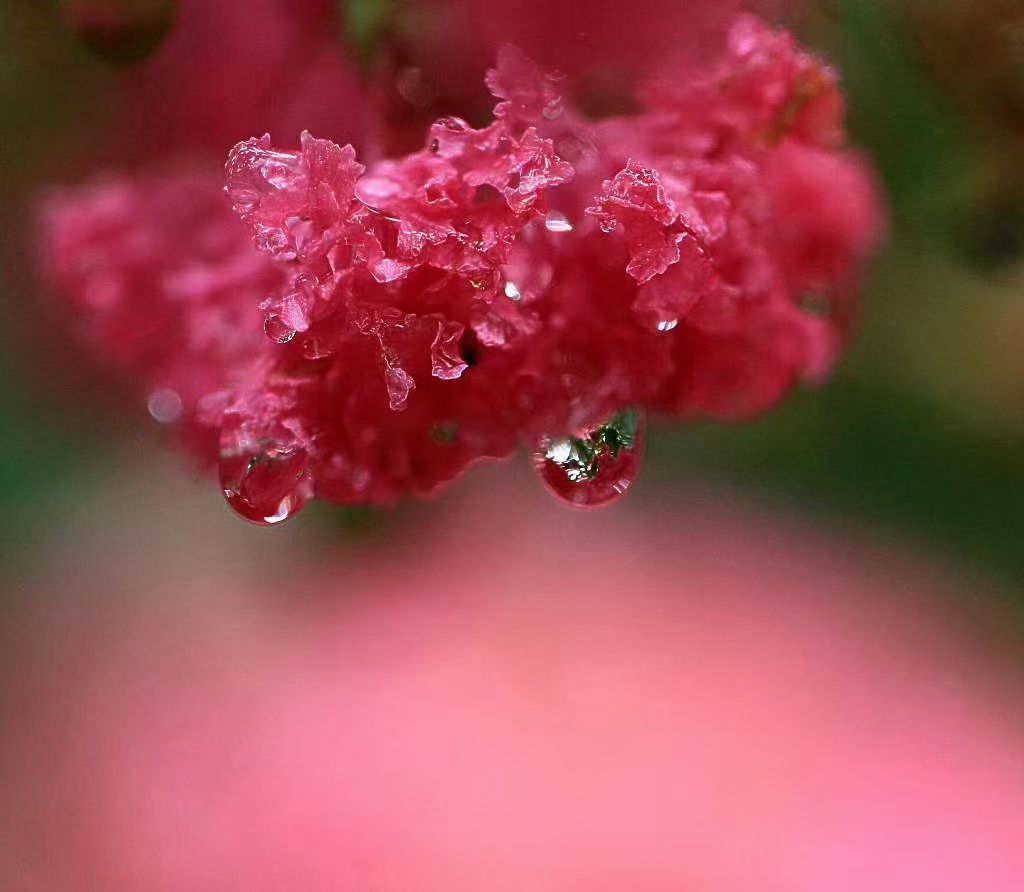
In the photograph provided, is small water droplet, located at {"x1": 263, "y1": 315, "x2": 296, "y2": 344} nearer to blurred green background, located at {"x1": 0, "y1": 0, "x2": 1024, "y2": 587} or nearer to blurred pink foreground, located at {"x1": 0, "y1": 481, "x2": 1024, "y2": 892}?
blurred green background, located at {"x1": 0, "y1": 0, "x2": 1024, "y2": 587}

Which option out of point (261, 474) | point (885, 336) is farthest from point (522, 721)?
point (261, 474)

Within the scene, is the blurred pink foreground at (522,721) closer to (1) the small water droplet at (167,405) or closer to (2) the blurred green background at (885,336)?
(2) the blurred green background at (885,336)

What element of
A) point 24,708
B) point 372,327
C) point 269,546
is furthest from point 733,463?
point 372,327

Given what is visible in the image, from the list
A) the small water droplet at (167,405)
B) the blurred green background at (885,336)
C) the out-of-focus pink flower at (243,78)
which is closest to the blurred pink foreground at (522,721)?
the blurred green background at (885,336)

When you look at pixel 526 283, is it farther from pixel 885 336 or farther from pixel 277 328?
pixel 885 336

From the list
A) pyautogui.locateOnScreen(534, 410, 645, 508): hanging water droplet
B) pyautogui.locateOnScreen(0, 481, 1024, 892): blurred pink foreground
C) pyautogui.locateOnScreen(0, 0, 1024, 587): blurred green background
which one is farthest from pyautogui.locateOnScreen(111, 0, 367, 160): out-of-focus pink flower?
pyautogui.locateOnScreen(0, 481, 1024, 892): blurred pink foreground

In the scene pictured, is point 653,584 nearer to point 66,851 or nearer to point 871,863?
point 871,863
